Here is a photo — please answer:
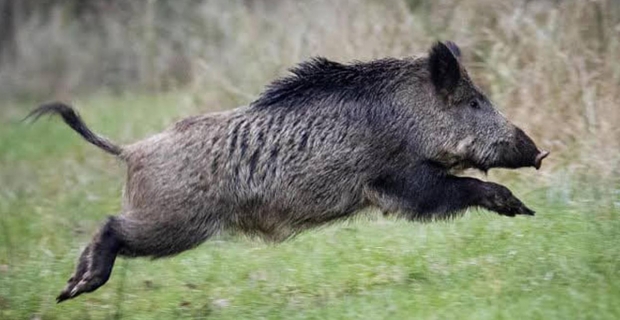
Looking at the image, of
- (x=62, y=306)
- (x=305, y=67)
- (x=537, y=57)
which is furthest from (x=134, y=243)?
(x=537, y=57)

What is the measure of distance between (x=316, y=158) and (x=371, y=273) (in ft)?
2.81

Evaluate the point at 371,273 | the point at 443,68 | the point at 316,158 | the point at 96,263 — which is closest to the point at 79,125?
the point at 96,263

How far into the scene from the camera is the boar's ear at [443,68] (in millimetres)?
6555

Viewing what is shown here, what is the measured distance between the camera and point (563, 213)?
729 centimetres

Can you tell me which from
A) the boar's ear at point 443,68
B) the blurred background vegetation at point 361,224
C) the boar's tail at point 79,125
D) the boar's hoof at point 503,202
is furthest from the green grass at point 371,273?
the boar's ear at point 443,68

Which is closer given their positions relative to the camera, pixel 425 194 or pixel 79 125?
pixel 425 194

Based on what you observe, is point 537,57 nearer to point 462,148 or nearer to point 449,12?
point 449,12

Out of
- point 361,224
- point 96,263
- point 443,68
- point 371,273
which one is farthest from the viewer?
point 361,224

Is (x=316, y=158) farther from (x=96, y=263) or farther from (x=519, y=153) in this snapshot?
(x=96, y=263)

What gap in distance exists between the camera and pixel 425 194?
6406mm

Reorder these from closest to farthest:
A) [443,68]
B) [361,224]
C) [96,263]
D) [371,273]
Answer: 1. [96,263]
2. [443,68]
3. [371,273]
4. [361,224]

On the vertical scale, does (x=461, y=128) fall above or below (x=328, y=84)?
below

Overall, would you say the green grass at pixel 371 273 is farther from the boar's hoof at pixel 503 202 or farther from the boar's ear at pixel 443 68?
the boar's ear at pixel 443 68

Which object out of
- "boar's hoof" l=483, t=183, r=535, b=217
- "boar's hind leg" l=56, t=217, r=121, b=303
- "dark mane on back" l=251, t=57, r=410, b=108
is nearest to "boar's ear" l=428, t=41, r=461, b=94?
"dark mane on back" l=251, t=57, r=410, b=108
